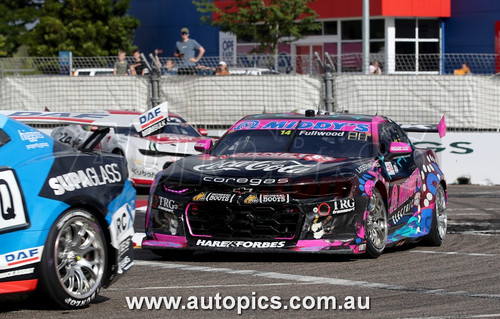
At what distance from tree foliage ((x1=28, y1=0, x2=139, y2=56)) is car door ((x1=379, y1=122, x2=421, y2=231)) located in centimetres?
3738

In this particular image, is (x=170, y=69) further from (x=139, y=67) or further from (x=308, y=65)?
(x=308, y=65)

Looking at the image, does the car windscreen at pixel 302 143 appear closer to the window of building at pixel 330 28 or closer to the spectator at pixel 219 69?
the spectator at pixel 219 69

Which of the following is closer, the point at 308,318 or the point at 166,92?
the point at 308,318

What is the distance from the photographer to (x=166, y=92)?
2194 centimetres

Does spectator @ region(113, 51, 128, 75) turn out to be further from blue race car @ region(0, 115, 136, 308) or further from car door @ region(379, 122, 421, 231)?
blue race car @ region(0, 115, 136, 308)

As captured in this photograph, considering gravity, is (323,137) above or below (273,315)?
above

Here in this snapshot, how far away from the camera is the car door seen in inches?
394

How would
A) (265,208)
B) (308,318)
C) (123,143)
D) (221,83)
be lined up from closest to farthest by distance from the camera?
1. (308,318)
2. (265,208)
3. (123,143)
4. (221,83)

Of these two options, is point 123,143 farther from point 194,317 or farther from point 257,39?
point 257,39

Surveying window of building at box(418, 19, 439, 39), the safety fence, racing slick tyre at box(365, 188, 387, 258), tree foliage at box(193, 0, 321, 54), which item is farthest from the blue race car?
window of building at box(418, 19, 439, 39)

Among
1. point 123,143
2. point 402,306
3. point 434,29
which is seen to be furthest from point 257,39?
point 402,306

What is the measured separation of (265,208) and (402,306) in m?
2.29

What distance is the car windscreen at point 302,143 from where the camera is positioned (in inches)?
404

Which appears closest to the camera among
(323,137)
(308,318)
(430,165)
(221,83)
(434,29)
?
(308,318)
